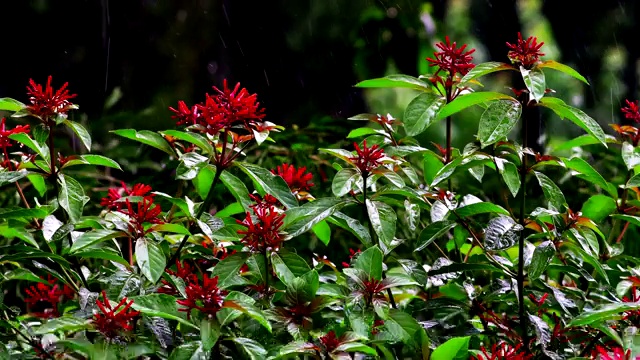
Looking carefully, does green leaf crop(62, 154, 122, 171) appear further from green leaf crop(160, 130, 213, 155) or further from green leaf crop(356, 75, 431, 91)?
green leaf crop(356, 75, 431, 91)

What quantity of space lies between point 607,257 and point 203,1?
3335 mm

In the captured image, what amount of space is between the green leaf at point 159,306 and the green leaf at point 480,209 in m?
0.55

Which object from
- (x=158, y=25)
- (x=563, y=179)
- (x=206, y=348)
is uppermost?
(x=158, y=25)

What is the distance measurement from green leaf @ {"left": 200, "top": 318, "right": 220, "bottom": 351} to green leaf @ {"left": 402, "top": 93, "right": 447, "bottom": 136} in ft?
1.58

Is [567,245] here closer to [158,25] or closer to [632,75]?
[158,25]

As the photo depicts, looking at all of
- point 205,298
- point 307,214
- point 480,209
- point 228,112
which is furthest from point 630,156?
point 205,298

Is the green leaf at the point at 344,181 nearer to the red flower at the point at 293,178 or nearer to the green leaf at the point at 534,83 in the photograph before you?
the red flower at the point at 293,178

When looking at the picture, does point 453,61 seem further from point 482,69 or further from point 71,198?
point 71,198

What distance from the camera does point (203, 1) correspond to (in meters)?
4.57

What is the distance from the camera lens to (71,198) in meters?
1.44

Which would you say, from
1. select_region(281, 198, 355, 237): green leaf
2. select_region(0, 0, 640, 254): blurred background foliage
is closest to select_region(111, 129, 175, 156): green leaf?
select_region(281, 198, 355, 237): green leaf

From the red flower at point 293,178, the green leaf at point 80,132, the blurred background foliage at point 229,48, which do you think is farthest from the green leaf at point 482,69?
the blurred background foliage at point 229,48

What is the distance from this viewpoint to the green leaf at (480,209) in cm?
144

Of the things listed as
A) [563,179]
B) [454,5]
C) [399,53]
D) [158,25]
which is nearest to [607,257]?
[563,179]
